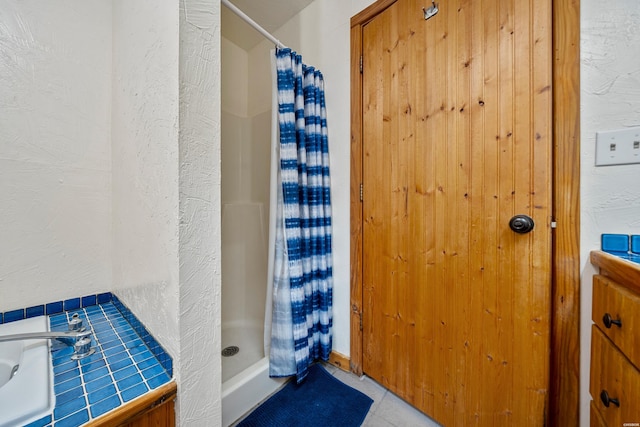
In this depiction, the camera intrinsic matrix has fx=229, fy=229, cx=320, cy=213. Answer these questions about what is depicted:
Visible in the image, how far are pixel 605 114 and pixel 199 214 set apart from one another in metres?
1.14

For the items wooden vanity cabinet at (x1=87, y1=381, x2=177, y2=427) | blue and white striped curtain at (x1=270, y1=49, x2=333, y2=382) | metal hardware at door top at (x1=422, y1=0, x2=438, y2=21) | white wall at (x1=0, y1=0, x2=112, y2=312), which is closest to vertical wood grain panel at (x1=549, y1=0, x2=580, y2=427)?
metal hardware at door top at (x1=422, y1=0, x2=438, y2=21)

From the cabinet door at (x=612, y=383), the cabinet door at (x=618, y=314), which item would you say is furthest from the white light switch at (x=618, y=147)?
the cabinet door at (x=612, y=383)

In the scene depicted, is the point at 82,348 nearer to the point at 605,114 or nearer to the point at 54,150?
the point at 54,150

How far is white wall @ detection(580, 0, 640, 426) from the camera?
2.03 feet

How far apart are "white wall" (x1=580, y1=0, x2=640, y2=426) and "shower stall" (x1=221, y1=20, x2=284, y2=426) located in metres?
1.42

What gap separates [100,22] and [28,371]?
49.4 inches

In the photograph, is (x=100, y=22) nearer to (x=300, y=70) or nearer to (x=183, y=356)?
(x=300, y=70)

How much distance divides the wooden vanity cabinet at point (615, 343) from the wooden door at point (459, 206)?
11cm

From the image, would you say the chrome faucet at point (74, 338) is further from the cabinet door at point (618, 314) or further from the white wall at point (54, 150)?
the cabinet door at point (618, 314)

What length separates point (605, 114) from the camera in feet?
2.12

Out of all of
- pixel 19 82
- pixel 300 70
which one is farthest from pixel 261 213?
pixel 19 82

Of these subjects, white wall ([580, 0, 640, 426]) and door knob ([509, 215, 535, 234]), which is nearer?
white wall ([580, 0, 640, 426])

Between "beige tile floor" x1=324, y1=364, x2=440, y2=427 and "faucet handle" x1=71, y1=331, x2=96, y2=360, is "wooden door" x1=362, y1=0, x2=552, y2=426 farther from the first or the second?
"faucet handle" x1=71, y1=331, x2=96, y2=360

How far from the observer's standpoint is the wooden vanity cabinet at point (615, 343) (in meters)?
0.47
